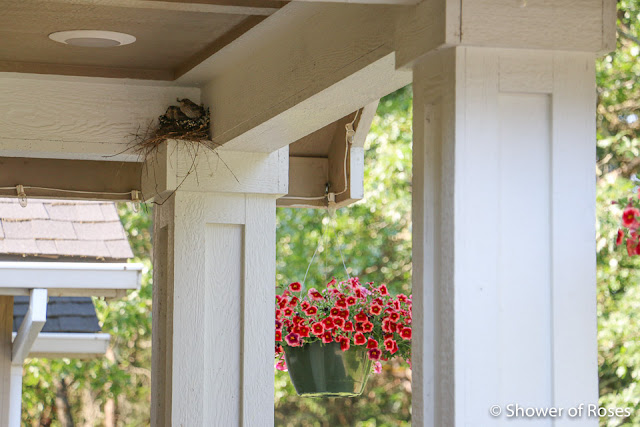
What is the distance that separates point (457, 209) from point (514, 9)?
0.35m

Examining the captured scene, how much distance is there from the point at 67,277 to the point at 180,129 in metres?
2.05

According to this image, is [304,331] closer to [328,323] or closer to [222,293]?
[328,323]

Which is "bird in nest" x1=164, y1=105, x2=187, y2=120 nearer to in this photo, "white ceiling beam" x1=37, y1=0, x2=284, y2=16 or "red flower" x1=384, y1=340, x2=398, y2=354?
"white ceiling beam" x1=37, y1=0, x2=284, y2=16

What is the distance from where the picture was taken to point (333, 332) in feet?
9.62

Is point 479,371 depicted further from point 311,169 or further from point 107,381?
point 107,381

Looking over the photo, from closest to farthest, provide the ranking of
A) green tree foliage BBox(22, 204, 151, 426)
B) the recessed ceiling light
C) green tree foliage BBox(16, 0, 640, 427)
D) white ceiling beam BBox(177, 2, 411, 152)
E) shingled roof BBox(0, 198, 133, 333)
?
1. white ceiling beam BBox(177, 2, 411, 152)
2. the recessed ceiling light
3. shingled roof BBox(0, 198, 133, 333)
4. green tree foliage BBox(16, 0, 640, 427)
5. green tree foliage BBox(22, 204, 151, 426)

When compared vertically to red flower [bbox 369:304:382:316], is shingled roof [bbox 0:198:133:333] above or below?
above

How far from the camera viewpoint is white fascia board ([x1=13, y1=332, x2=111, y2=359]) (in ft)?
19.6

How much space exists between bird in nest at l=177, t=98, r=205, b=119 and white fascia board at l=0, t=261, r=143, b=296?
193 centimetres

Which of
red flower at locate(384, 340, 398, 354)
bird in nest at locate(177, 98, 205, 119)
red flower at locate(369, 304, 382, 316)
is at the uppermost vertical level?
bird in nest at locate(177, 98, 205, 119)

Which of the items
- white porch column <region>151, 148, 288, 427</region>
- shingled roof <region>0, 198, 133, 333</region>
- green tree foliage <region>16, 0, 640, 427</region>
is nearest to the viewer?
white porch column <region>151, 148, 288, 427</region>

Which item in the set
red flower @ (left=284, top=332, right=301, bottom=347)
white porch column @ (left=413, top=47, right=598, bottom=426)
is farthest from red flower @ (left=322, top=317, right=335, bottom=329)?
white porch column @ (left=413, top=47, right=598, bottom=426)

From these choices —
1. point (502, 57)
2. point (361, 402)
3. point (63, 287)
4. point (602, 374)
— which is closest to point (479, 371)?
point (502, 57)

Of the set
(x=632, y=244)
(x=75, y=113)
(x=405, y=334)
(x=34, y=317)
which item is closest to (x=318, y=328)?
(x=405, y=334)
